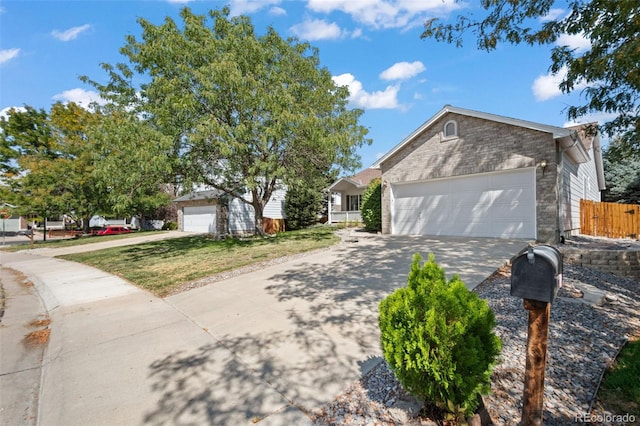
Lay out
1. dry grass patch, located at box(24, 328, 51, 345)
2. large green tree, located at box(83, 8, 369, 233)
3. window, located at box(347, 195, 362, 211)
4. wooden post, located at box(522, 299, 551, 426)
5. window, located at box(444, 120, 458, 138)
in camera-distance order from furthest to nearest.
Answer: window, located at box(347, 195, 362, 211)
window, located at box(444, 120, 458, 138)
large green tree, located at box(83, 8, 369, 233)
dry grass patch, located at box(24, 328, 51, 345)
wooden post, located at box(522, 299, 551, 426)

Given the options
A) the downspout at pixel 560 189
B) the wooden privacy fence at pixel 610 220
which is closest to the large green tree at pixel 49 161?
the downspout at pixel 560 189

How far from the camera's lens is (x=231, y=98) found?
10.8 m

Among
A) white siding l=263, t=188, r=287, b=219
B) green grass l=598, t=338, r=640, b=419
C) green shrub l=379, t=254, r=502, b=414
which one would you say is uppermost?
white siding l=263, t=188, r=287, b=219

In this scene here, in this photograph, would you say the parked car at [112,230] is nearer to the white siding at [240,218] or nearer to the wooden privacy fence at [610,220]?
the white siding at [240,218]

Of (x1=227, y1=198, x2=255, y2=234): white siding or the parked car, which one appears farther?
the parked car

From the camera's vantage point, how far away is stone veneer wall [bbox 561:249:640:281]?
22.6 ft

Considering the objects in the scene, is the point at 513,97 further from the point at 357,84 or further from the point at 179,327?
the point at 179,327

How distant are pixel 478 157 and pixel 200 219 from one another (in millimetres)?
18772

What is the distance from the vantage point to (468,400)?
1943 millimetres

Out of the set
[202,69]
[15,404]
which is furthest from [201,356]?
[202,69]

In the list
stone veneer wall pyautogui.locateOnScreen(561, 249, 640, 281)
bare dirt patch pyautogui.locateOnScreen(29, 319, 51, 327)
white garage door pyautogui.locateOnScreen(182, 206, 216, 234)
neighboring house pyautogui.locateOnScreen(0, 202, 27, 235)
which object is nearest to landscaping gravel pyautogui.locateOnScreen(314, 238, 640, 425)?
stone veneer wall pyautogui.locateOnScreen(561, 249, 640, 281)

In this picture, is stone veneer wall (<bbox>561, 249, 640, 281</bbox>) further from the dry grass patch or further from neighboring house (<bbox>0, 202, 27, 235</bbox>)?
neighboring house (<bbox>0, 202, 27, 235</bbox>)

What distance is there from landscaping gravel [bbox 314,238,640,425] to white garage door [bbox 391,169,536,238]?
6121mm

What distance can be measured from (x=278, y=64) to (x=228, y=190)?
5687 millimetres
